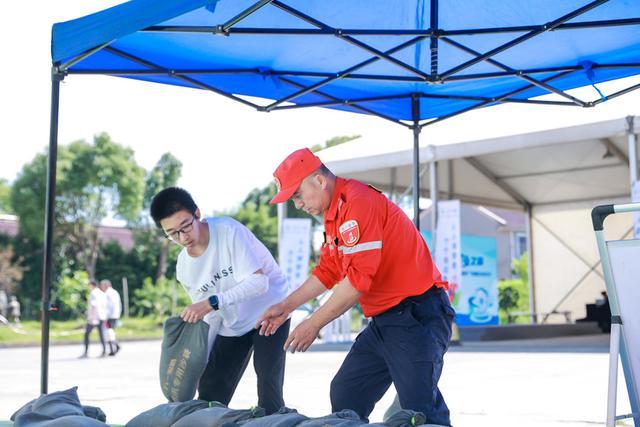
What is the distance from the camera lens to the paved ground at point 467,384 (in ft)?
22.0

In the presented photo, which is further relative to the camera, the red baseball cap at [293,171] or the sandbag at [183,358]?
the sandbag at [183,358]

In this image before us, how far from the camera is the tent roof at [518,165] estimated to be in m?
13.9

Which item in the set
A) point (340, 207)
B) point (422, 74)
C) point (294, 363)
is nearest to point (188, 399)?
point (340, 207)

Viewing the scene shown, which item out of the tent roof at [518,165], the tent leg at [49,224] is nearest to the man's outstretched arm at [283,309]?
the tent leg at [49,224]

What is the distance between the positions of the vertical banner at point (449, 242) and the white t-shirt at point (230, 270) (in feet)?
34.7

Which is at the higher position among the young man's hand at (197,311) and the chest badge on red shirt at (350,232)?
the chest badge on red shirt at (350,232)

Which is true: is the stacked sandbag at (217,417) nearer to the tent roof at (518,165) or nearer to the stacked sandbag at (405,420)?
the stacked sandbag at (405,420)

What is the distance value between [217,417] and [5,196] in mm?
35560

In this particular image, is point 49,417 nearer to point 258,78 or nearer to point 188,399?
point 188,399

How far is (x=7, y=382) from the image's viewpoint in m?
10.8

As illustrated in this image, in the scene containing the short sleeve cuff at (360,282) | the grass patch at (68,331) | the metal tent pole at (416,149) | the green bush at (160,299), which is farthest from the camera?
the green bush at (160,299)

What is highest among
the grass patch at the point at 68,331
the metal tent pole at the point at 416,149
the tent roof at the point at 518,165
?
the tent roof at the point at 518,165

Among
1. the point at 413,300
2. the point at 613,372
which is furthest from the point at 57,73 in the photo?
the point at 613,372

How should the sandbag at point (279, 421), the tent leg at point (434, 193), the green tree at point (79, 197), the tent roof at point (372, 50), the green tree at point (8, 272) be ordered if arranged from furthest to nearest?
the green tree at point (79, 197) < the green tree at point (8, 272) < the tent leg at point (434, 193) < the tent roof at point (372, 50) < the sandbag at point (279, 421)
